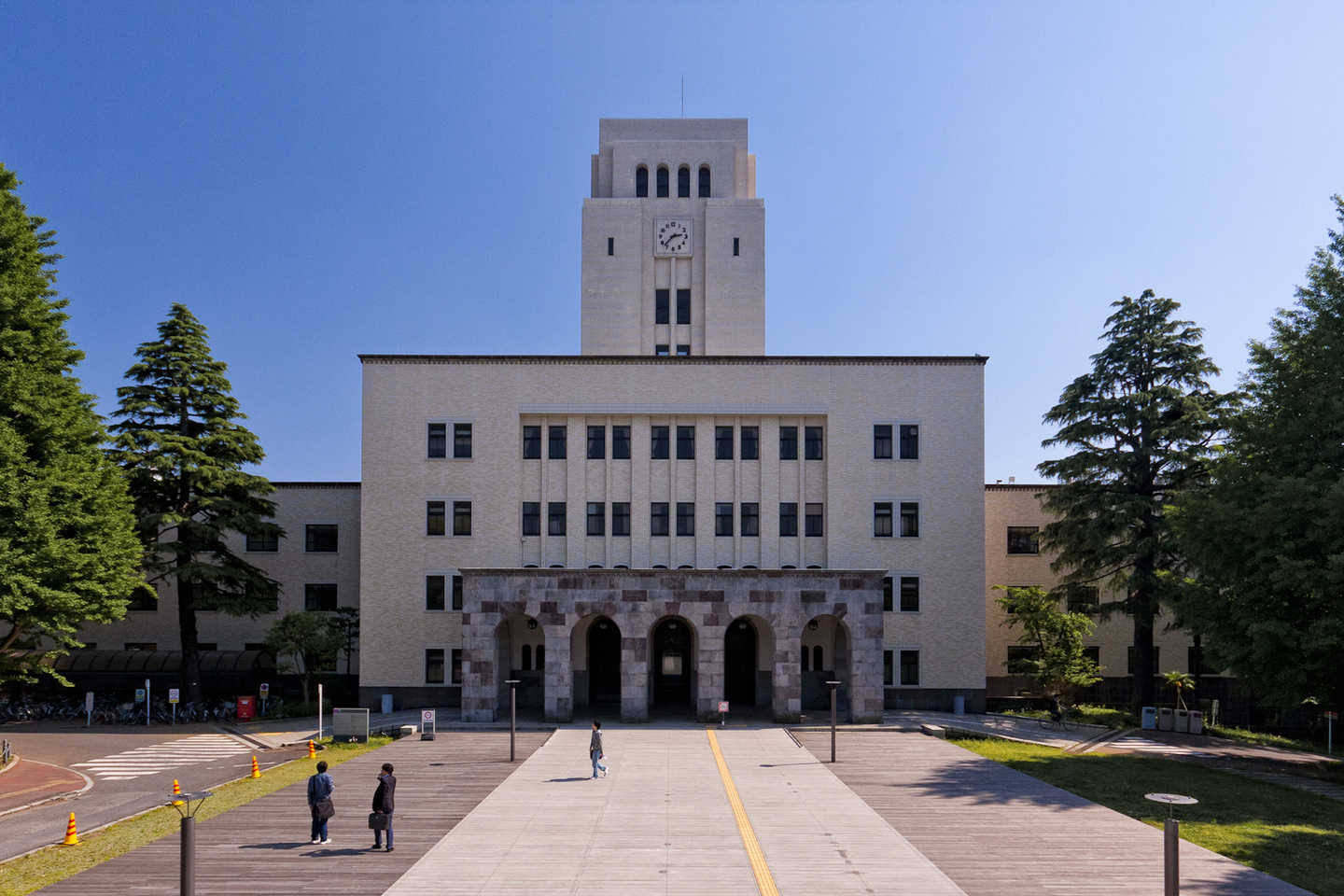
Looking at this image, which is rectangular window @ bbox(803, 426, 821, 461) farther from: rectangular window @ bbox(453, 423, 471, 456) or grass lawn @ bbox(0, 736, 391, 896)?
grass lawn @ bbox(0, 736, 391, 896)

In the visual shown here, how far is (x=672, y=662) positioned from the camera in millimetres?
42688

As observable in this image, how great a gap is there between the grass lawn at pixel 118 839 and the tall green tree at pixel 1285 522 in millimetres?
28075

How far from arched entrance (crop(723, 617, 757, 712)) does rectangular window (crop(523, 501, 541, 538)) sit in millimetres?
10584

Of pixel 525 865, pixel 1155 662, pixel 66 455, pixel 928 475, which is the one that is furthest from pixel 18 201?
pixel 1155 662

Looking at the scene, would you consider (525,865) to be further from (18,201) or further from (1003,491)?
(1003,491)

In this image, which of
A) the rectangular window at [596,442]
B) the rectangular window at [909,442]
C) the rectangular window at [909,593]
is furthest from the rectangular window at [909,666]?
the rectangular window at [596,442]

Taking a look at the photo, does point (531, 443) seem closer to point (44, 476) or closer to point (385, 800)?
point (44, 476)

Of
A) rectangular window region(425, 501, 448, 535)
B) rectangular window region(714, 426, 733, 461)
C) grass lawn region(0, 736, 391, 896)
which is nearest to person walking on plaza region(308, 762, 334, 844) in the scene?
grass lawn region(0, 736, 391, 896)

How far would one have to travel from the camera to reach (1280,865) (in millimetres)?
16812

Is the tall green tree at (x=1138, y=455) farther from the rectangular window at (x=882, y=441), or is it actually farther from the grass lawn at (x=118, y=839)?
the grass lawn at (x=118, y=839)

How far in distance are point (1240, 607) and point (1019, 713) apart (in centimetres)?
1632

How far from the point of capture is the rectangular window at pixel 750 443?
139 ft

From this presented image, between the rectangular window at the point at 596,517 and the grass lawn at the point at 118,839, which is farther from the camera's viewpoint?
the rectangular window at the point at 596,517

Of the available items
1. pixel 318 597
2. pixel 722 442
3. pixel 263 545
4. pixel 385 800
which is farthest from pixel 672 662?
pixel 385 800
